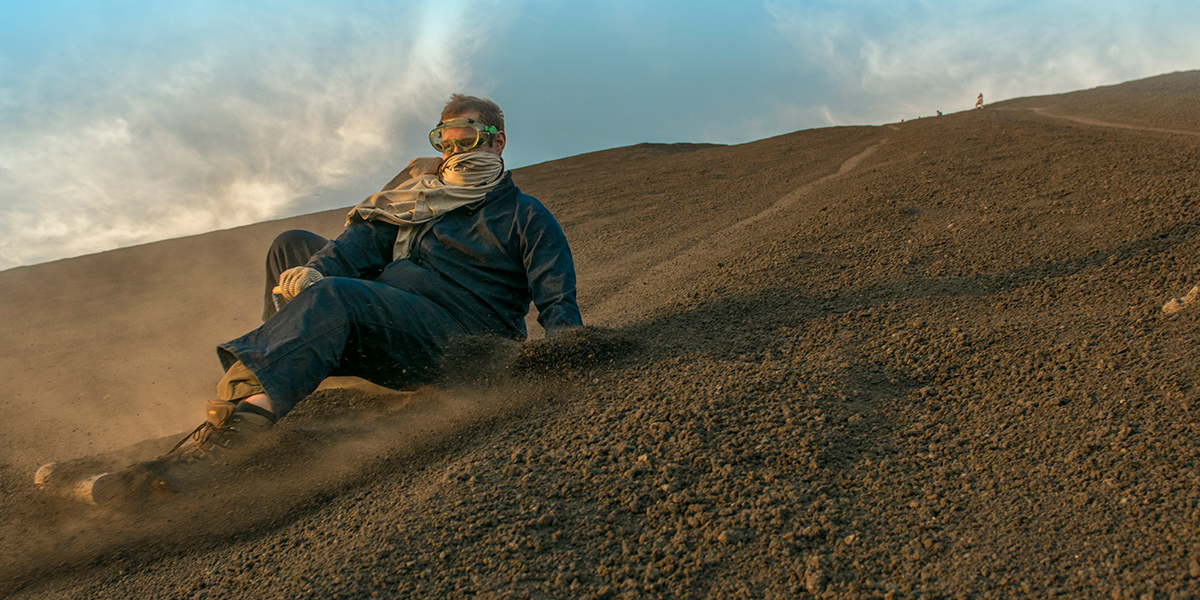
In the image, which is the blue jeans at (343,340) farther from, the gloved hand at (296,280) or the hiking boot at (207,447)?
the gloved hand at (296,280)

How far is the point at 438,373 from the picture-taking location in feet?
10.1

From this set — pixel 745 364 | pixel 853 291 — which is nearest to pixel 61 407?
pixel 745 364

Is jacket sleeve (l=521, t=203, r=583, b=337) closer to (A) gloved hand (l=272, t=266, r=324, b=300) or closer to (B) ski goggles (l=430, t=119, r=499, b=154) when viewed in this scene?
(B) ski goggles (l=430, t=119, r=499, b=154)

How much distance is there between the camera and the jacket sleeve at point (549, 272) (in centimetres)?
312

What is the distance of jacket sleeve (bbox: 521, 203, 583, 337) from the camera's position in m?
3.12

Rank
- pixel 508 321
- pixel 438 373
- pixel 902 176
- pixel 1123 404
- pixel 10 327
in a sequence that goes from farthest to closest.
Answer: pixel 10 327 → pixel 902 176 → pixel 508 321 → pixel 438 373 → pixel 1123 404

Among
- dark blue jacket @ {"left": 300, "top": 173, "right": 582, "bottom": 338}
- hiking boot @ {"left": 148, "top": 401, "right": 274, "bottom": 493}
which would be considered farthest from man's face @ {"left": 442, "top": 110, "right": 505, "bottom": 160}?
hiking boot @ {"left": 148, "top": 401, "right": 274, "bottom": 493}

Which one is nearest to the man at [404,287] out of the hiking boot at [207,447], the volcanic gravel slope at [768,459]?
the hiking boot at [207,447]

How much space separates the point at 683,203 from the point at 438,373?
591 cm

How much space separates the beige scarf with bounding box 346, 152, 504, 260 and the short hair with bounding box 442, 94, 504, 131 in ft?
0.56

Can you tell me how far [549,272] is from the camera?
3.16 metres

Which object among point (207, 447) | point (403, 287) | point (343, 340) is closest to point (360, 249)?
point (403, 287)

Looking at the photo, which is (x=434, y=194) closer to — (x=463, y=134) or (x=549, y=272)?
(x=463, y=134)

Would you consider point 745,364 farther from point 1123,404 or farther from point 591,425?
point 1123,404
